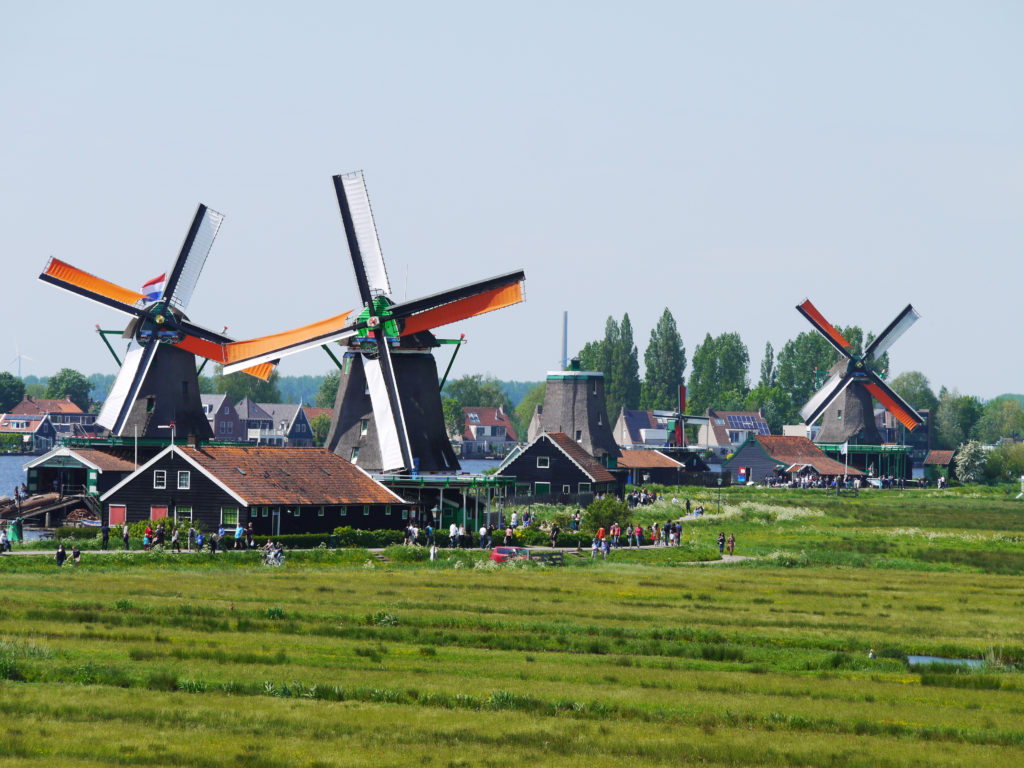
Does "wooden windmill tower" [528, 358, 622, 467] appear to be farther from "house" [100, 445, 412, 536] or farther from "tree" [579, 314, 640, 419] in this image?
"tree" [579, 314, 640, 419]

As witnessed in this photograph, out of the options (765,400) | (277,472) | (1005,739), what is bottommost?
(1005,739)

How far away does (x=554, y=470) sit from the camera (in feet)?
317

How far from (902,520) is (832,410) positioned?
1983 inches

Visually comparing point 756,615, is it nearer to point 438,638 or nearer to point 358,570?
point 438,638

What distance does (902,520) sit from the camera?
9006 cm

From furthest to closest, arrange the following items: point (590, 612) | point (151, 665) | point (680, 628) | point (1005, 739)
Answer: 1. point (590, 612)
2. point (680, 628)
3. point (151, 665)
4. point (1005, 739)

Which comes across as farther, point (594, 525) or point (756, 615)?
point (594, 525)

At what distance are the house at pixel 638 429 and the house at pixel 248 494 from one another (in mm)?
120737

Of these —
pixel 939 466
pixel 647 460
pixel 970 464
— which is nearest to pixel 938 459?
pixel 939 466

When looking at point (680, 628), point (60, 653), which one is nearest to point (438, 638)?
point (680, 628)

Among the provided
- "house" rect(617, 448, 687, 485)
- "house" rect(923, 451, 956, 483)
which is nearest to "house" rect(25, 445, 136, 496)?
"house" rect(617, 448, 687, 485)

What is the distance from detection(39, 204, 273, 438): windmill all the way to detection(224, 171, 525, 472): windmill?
9.85 m

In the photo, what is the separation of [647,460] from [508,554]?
69.5 metres

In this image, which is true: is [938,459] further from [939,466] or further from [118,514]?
[118,514]
